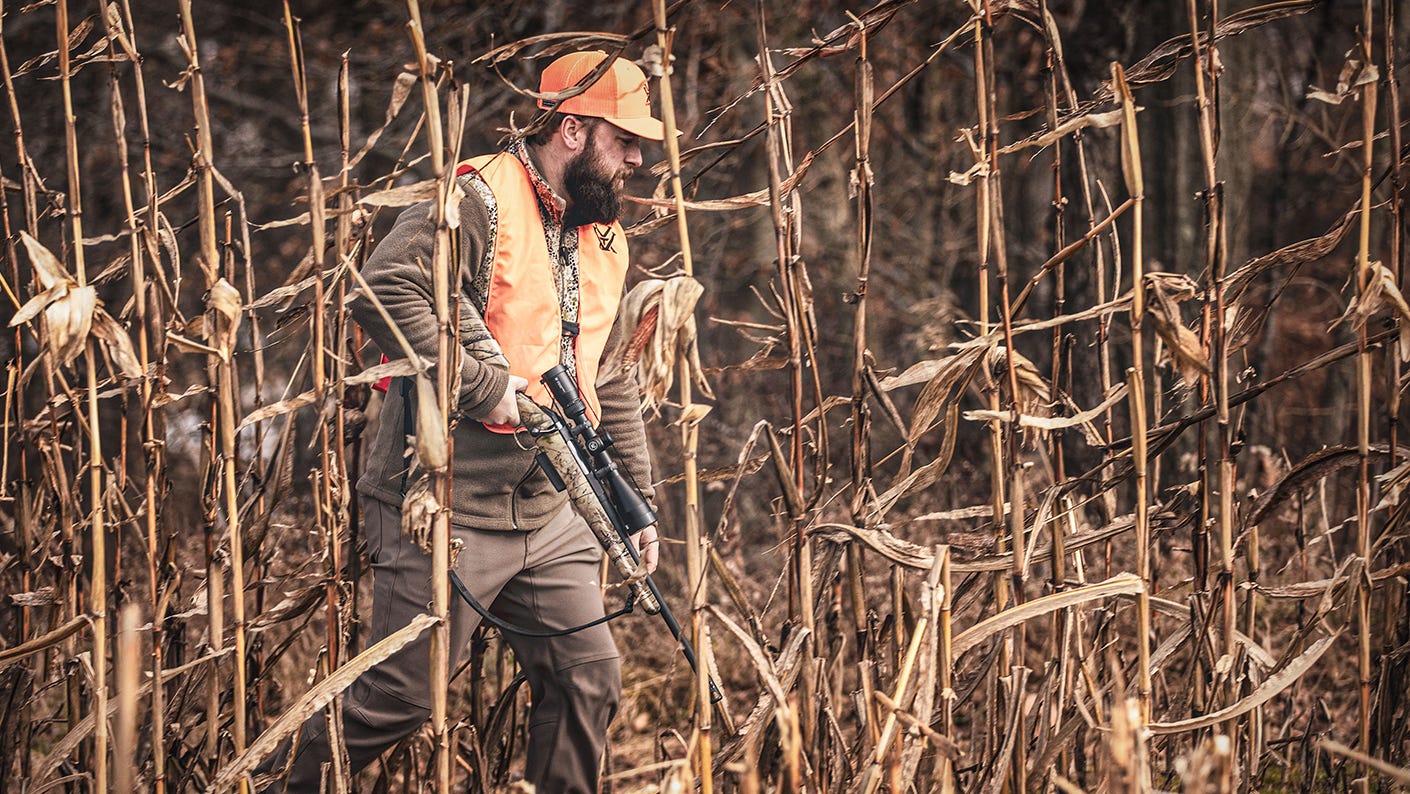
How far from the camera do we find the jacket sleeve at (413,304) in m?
2.27

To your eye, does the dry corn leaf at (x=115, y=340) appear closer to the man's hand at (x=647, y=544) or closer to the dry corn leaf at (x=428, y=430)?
the dry corn leaf at (x=428, y=430)

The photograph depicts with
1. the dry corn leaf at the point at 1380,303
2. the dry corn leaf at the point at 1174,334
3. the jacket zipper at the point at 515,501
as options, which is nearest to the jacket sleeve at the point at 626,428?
the jacket zipper at the point at 515,501

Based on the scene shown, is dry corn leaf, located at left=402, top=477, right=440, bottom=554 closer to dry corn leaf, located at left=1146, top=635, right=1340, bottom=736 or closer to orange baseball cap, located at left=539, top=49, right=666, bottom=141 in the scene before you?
orange baseball cap, located at left=539, top=49, right=666, bottom=141

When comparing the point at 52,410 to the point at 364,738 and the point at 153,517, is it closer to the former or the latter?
the point at 153,517

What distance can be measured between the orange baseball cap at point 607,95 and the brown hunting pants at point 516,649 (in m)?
0.85

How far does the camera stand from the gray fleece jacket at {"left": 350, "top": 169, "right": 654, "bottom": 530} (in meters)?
2.29

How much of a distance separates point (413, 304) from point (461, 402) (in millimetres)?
211

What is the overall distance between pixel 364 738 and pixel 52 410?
2.83ft

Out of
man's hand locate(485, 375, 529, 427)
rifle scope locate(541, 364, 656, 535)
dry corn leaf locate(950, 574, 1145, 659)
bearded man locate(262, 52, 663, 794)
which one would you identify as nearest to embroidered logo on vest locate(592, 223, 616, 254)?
bearded man locate(262, 52, 663, 794)

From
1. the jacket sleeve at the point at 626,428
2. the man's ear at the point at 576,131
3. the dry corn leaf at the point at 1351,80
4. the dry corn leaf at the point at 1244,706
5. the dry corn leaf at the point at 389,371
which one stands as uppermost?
the man's ear at the point at 576,131

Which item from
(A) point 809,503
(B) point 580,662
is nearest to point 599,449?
(B) point 580,662

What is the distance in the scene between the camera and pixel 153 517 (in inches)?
80.9

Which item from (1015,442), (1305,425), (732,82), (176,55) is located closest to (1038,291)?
(1305,425)

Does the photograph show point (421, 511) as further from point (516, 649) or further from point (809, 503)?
point (516, 649)
